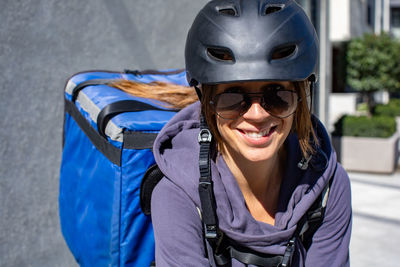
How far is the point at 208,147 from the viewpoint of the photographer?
1.51 metres

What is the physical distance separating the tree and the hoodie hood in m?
11.7

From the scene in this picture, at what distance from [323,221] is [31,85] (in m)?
1.96

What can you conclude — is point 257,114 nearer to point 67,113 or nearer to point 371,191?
point 67,113

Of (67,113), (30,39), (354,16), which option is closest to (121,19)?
(30,39)

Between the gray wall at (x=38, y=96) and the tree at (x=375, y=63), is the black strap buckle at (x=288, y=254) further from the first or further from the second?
the tree at (x=375, y=63)

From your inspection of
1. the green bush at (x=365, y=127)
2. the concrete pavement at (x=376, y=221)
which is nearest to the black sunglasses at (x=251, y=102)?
the concrete pavement at (x=376, y=221)

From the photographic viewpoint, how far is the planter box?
6.84 m

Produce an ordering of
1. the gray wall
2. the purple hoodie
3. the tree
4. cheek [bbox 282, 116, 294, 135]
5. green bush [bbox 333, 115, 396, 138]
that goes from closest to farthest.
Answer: the purple hoodie < cheek [bbox 282, 116, 294, 135] < the gray wall < green bush [bbox 333, 115, 396, 138] < the tree

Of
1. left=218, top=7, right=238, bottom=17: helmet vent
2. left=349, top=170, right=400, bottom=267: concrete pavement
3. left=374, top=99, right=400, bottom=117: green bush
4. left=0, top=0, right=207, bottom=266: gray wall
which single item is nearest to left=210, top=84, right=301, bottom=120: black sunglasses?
left=218, top=7, right=238, bottom=17: helmet vent

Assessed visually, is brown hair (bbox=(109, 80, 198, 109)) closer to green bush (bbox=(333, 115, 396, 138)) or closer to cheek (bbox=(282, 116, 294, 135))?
cheek (bbox=(282, 116, 294, 135))

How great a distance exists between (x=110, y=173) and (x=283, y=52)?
2.76 feet

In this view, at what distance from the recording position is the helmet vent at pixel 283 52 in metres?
1.49

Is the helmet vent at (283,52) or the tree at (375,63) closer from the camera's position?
the helmet vent at (283,52)

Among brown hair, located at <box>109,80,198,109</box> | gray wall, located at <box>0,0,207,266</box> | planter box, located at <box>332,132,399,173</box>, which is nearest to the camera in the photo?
brown hair, located at <box>109,80,198,109</box>
